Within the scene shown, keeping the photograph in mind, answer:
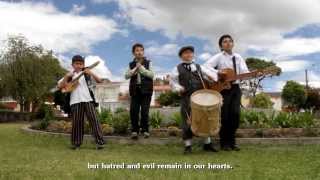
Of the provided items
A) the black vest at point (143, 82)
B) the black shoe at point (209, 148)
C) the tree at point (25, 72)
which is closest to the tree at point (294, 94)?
the tree at point (25, 72)

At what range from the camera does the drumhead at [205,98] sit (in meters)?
8.41

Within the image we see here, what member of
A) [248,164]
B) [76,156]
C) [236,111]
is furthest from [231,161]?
[76,156]

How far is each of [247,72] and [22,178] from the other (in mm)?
4555

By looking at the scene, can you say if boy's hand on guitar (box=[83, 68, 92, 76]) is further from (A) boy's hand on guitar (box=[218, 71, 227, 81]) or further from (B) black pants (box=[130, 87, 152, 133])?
(A) boy's hand on guitar (box=[218, 71, 227, 81])

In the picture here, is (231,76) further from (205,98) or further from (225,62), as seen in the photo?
(205,98)

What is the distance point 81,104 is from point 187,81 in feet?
7.26

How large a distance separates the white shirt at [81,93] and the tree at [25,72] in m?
33.7

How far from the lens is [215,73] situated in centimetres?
906

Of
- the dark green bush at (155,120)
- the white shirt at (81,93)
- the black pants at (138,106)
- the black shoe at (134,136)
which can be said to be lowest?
the black shoe at (134,136)

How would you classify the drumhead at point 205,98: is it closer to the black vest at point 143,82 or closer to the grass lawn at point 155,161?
the grass lawn at point 155,161

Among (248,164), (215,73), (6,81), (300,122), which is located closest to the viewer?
(248,164)

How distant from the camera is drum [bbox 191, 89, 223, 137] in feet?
27.4

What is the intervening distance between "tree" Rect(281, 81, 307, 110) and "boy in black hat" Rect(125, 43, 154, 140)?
64014 millimetres

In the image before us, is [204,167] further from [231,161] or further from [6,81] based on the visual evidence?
[6,81]
